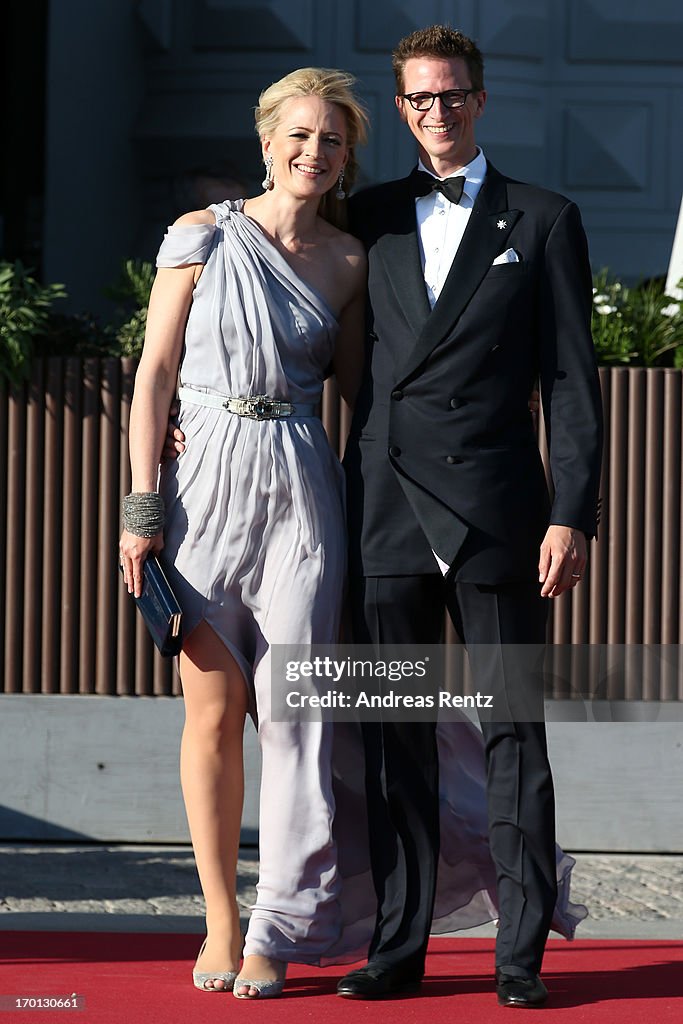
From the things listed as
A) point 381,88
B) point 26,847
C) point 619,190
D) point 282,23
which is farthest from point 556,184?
point 26,847

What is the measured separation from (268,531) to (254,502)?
2.9 inches

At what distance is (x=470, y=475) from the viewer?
338cm

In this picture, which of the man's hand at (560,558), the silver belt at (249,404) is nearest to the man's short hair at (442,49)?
the silver belt at (249,404)

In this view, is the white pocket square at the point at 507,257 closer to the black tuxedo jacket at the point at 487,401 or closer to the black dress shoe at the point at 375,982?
the black tuxedo jacket at the point at 487,401

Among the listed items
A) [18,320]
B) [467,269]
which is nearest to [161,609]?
[467,269]

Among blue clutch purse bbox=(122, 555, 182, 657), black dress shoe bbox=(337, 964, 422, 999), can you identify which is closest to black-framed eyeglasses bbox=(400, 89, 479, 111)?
blue clutch purse bbox=(122, 555, 182, 657)

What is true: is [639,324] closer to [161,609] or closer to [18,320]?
[18,320]

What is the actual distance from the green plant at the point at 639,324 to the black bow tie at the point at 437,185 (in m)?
2.08

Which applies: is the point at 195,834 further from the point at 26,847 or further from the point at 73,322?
the point at 73,322

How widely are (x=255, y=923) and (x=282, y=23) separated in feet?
20.1

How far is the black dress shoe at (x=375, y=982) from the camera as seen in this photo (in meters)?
3.40

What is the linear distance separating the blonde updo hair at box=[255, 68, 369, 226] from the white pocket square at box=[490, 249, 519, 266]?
426 millimetres

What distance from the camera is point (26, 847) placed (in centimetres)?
540

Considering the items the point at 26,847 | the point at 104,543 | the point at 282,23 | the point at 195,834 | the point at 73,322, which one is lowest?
the point at 26,847
